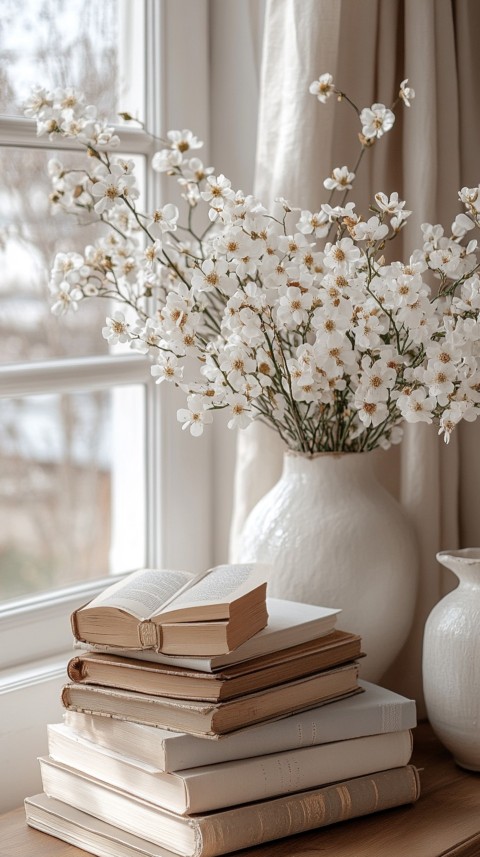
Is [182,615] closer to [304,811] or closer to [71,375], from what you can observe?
[304,811]

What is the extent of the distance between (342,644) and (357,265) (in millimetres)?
417

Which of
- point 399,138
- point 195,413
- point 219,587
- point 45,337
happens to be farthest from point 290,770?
point 399,138

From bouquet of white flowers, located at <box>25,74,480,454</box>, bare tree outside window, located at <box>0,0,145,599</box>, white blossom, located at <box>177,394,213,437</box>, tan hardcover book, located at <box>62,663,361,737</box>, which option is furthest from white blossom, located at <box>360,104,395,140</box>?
tan hardcover book, located at <box>62,663,361,737</box>

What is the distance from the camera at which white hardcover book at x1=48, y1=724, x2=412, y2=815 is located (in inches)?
39.7

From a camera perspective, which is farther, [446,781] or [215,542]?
[215,542]

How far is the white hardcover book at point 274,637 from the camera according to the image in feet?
3.38

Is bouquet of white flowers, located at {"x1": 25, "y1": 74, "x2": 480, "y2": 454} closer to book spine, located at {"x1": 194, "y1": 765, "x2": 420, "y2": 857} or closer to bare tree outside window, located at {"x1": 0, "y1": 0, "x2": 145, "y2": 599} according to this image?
bare tree outside window, located at {"x1": 0, "y1": 0, "x2": 145, "y2": 599}

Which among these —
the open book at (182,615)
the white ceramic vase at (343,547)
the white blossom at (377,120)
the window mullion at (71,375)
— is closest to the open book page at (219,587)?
the open book at (182,615)

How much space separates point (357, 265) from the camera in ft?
3.88

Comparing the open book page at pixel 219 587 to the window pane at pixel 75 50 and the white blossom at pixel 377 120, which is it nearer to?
the white blossom at pixel 377 120

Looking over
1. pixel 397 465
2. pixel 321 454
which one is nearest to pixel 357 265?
pixel 321 454

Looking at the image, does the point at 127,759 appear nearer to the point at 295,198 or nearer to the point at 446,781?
the point at 446,781

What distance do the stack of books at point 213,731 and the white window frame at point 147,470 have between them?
0.45 feet

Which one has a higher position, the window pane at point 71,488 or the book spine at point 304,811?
the window pane at point 71,488
